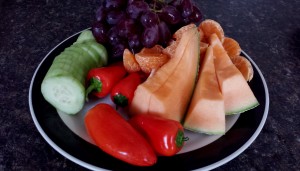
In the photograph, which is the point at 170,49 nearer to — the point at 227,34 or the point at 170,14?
the point at 170,14

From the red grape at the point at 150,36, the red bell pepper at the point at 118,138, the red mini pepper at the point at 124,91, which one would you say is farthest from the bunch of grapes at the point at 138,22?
the red bell pepper at the point at 118,138

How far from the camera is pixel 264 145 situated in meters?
Answer: 0.88

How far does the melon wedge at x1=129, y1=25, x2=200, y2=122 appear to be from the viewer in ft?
2.59

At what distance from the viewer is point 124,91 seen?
0.85 m

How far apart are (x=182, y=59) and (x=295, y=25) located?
85 cm

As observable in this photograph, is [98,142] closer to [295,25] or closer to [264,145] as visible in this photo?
[264,145]

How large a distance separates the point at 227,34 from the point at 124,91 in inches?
27.2

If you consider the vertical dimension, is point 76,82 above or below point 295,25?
above

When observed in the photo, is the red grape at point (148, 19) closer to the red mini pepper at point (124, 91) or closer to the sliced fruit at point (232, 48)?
the red mini pepper at point (124, 91)

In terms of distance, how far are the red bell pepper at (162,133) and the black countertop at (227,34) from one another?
173 millimetres

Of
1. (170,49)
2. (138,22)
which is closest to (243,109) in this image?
(170,49)

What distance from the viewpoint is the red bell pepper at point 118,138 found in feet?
2.24

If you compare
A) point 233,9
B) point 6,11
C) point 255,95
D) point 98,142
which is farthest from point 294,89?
point 6,11

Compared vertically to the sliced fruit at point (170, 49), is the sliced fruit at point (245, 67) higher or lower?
lower
